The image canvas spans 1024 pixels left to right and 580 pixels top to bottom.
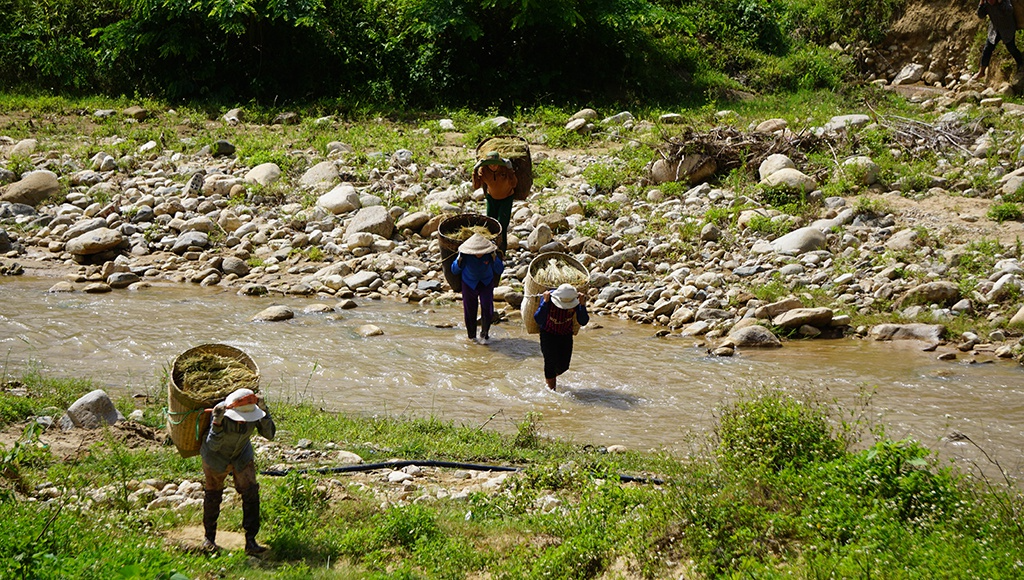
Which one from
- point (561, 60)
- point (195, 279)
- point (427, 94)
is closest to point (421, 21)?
point (427, 94)

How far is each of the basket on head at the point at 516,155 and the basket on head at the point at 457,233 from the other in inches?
33.3

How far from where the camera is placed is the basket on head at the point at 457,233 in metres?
10.1

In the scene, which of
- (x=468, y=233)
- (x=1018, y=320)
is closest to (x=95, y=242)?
(x=468, y=233)

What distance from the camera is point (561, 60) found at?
1919cm

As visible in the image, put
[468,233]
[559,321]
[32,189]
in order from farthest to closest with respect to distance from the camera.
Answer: [32,189]
[468,233]
[559,321]

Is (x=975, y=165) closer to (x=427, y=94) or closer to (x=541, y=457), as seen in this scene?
(x=541, y=457)

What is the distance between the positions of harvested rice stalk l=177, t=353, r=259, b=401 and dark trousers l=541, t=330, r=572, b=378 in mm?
3416

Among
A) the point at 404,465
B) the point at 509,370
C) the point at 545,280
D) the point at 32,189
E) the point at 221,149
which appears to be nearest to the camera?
the point at 404,465

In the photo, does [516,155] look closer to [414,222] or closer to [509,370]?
[414,222]

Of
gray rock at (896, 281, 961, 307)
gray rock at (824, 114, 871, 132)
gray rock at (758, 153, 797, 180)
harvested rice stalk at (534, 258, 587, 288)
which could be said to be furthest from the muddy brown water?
gray rock at (824, 114, 871, 132)

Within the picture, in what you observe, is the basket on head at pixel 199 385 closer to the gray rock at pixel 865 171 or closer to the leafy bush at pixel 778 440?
the leafy bush at pixel 778 440

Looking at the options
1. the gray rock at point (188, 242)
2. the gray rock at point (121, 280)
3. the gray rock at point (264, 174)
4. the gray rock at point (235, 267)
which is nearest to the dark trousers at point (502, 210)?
the gray rock at point (235, 267)

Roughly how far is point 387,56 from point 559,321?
1256 cm

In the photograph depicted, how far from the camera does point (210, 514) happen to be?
5.20 m
